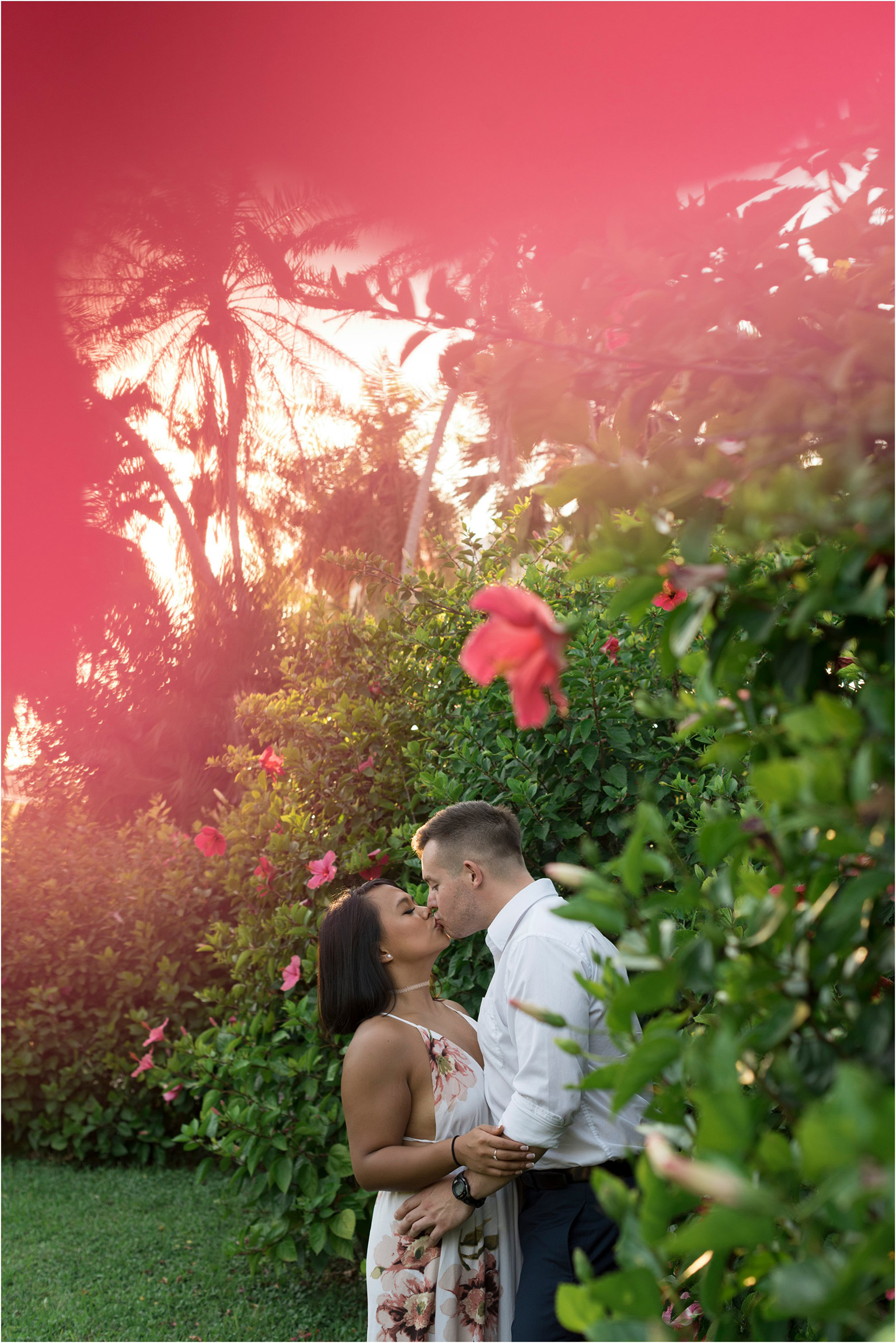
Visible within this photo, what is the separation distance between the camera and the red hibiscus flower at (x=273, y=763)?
4469mm

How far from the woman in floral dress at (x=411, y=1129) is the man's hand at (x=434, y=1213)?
0.07ft

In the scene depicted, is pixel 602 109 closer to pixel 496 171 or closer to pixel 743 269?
pixel 496 171

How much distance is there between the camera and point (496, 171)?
1.89 m

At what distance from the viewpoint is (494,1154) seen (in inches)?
80.0

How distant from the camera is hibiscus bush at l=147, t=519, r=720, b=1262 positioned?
3.27 m

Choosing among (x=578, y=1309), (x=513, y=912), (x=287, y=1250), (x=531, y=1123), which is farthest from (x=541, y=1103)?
(x=287, y=1250)

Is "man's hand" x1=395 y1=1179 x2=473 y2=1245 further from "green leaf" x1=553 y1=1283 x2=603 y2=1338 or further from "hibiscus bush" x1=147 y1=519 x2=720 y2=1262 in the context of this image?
"green leaf" x1=553 y1=1283 x2=603 y2=1338

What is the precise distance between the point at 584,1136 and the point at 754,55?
2.32 meters

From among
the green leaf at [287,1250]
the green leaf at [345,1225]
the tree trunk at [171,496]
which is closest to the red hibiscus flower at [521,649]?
the green leaf at [345,1225]

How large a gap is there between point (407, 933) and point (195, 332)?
17.9 metres

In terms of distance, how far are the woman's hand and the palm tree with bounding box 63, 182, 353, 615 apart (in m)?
14.0

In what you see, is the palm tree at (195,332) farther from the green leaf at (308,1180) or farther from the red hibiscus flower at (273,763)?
the green leaf at (308,1180)

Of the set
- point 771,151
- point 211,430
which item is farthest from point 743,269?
point 211,430

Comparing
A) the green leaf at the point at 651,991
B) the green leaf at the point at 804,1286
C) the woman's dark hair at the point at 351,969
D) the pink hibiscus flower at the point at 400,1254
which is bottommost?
the pink hibiscus flower at the point at 400,1254
